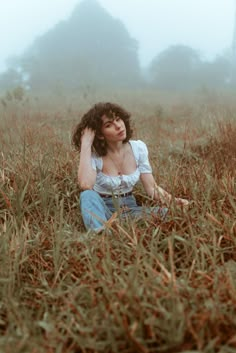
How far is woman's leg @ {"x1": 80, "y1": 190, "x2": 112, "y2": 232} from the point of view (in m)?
2.21

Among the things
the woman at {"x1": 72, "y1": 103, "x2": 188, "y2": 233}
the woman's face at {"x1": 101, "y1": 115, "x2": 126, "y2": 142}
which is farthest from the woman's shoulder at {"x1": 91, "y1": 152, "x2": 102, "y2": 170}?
the woman's face at {"x1": 101, "y1": 115, "x2": 126, "y2": 142}

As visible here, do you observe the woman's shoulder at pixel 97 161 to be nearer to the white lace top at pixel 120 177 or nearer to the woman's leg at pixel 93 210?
the white lace top at pixel 120 177

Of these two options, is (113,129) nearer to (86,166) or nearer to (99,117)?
(99,117)

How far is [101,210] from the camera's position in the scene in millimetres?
2346

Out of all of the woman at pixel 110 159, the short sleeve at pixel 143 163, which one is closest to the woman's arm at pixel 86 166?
the woman at pixel 110 159

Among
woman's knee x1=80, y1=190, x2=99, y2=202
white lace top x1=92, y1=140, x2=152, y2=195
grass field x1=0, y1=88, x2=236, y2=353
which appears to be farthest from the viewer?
white lace top x1=92, y1=140, x2=152, y2=195

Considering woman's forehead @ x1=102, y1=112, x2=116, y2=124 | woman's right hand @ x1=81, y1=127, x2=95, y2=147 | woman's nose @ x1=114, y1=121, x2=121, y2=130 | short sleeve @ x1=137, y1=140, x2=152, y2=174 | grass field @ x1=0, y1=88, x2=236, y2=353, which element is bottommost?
grass field @ x1=0, y1=88, x2=236, y2=353

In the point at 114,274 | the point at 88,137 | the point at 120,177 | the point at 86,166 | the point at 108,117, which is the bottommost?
the point at 114,274

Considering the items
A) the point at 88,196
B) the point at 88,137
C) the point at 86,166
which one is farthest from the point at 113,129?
the point at 88,196

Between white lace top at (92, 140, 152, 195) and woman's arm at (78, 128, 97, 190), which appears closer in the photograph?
woman's arm at (78, 128, 97, 190)

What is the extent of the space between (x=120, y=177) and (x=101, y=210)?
0.35 meters

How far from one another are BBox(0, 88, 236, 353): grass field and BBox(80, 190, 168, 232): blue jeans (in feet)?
0.26

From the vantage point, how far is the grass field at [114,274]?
1260mm

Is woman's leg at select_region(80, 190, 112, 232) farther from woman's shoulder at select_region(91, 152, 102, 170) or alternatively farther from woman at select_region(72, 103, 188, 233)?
woman's shoulder at select_region(91, 152, 102, 170)
